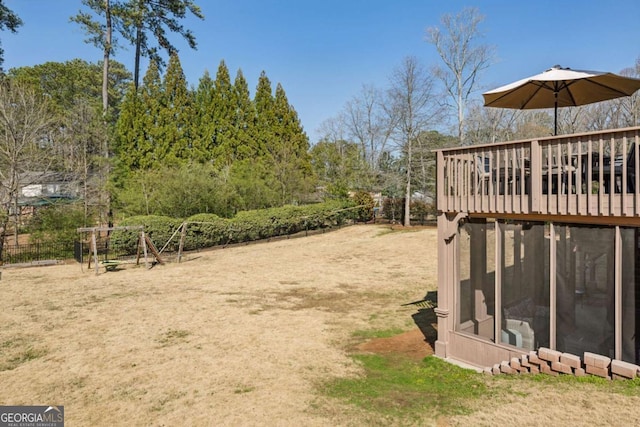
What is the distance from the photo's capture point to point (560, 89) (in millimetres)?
6254

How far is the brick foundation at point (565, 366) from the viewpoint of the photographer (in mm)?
3992

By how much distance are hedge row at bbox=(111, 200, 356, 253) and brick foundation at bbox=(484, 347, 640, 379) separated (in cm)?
1361

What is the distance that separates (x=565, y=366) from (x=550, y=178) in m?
2.17

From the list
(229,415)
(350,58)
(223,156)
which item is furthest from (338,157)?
(229,415)

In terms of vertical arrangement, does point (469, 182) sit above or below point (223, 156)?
below

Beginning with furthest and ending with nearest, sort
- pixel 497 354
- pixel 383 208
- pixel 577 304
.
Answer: pixel 383 208
pixel 497 354
pixel 577 304

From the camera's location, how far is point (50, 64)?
34.0 meters

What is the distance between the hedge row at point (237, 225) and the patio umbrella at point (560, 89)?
13.1m

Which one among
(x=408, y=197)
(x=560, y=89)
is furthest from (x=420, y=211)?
(x=560, y=89)

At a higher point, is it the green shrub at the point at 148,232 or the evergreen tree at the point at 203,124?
the evergreen tree at the point at 203,124

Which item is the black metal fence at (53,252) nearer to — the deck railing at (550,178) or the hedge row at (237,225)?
the hedge row at (237,225)

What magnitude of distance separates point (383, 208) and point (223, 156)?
1104 cm

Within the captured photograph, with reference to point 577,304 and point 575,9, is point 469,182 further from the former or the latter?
point 575,9

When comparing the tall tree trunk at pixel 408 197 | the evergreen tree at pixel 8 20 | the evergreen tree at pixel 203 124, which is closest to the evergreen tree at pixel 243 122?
the evergreen tree at pixel 203 124
